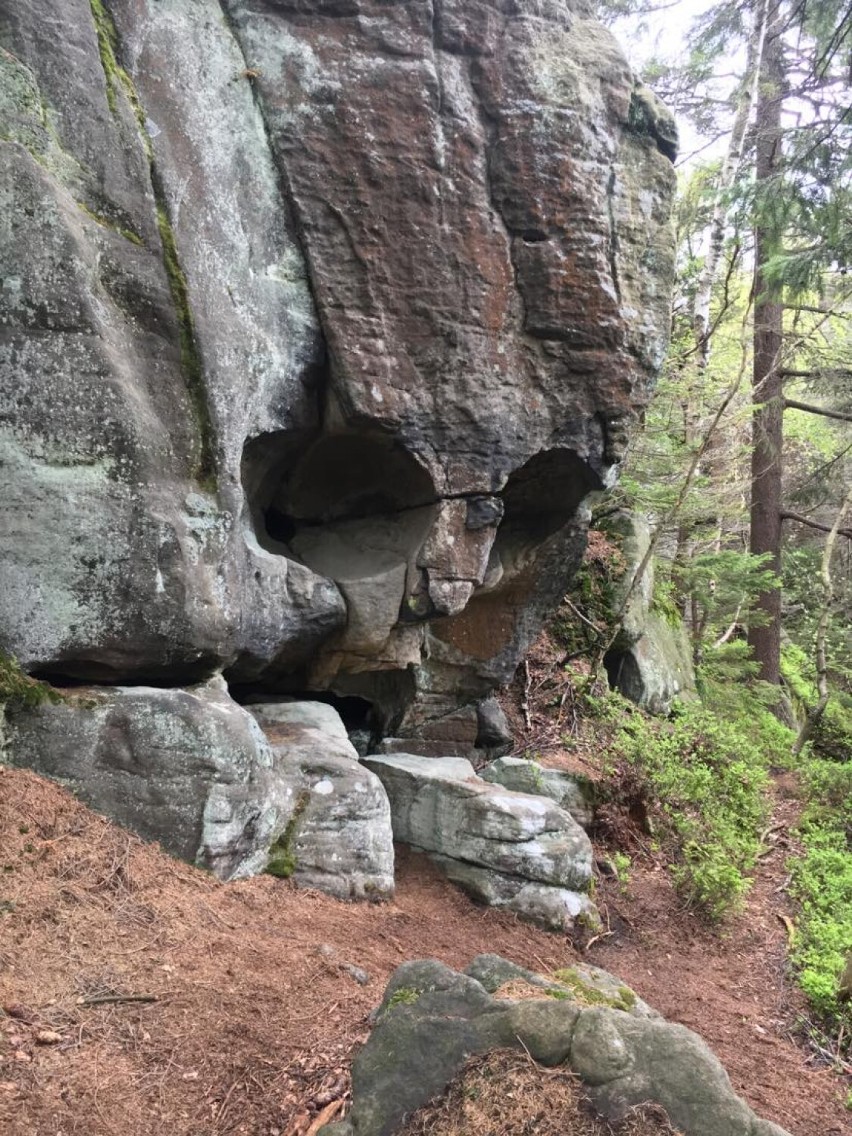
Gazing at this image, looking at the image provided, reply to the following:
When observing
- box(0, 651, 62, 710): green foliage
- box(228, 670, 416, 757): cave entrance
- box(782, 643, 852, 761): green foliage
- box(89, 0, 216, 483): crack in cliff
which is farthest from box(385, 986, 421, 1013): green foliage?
box(782, 643, 852, 761): green foliage

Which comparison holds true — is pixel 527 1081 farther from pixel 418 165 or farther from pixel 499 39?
pixel 499 39

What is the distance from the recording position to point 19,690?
183 inches

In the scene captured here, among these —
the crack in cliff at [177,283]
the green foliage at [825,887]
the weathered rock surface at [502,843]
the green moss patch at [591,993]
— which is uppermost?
the crack in cliff at [177,283]

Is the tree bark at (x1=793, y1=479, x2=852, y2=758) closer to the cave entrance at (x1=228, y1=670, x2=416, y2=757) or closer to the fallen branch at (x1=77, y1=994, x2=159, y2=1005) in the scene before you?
the cave entrance at (x1=228, y1=670, x2=416, y2=757)

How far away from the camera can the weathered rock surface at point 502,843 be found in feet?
20.2

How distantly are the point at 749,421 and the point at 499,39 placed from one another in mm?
9435

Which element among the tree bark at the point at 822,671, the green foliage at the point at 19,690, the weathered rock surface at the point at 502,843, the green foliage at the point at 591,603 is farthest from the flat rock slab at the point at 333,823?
the tree bark at the point at 822,671

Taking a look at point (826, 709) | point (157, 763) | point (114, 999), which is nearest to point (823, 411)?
point (826, 709)

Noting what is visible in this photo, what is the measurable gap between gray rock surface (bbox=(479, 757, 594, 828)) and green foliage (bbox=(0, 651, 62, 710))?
4.27 meters

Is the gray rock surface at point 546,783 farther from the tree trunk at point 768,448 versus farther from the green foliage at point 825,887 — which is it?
the tree trunk at point 768,448

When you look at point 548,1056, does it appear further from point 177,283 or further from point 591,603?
point 591,603

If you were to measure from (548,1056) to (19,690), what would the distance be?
136 inches

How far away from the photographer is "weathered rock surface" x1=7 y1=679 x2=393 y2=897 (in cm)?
464

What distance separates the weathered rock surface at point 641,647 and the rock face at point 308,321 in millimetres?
3879
